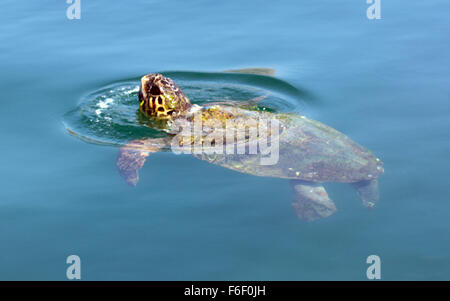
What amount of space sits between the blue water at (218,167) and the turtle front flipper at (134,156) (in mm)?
119

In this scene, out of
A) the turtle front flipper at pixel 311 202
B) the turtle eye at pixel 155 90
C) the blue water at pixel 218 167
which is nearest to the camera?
the blue water at pixel 218 167

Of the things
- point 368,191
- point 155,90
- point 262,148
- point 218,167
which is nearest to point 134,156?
point 218,167

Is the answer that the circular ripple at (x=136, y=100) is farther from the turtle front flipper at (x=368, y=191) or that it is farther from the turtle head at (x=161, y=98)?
the turtle front flipper at (x=368, y=191)

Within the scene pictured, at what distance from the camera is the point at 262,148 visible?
22.0 ft

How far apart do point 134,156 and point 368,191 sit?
2.87 meters

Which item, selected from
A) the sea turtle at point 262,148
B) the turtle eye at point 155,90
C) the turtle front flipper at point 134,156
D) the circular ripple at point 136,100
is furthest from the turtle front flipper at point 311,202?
the turtle eye at point 155,90

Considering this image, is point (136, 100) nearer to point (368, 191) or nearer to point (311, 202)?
point (311, 202)

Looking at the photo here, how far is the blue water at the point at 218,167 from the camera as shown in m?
4.89

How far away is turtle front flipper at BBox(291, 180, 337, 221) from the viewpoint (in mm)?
5539

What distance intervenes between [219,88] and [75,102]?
2.39 m

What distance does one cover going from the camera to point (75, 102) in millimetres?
8312

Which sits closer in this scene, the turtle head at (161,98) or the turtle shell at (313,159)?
the turtle shell at (313,159)

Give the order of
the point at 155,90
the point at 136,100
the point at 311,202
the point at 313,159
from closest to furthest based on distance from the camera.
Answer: the point at 311,202 → the point at 313,159 → the point at 155,90 → the point at 136,100
